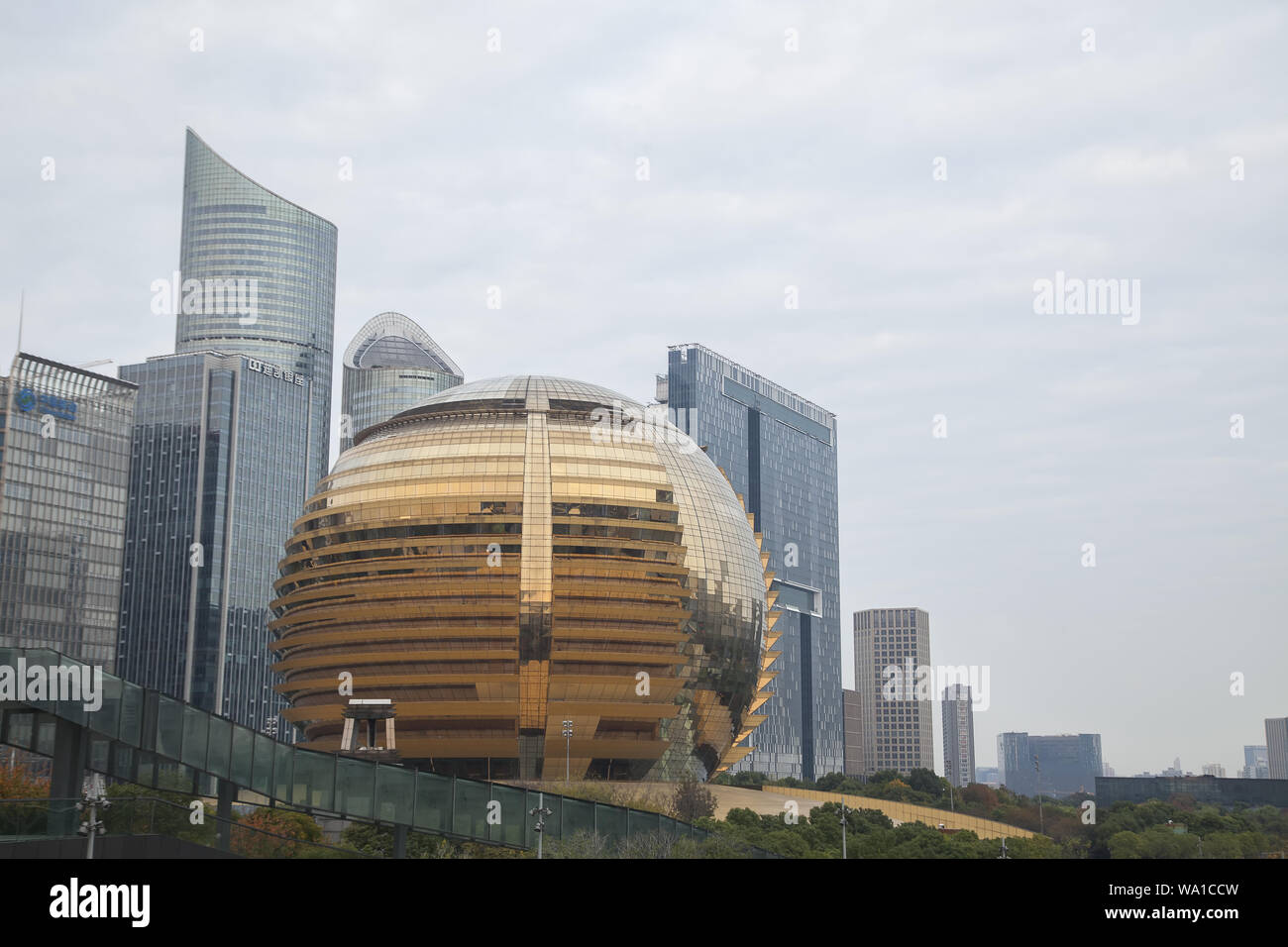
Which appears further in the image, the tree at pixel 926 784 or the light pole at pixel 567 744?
the tree at pixel 926 784

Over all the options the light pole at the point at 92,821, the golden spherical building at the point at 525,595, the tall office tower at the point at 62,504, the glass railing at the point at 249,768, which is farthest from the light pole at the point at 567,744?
the tall office tower at the point at 62,504

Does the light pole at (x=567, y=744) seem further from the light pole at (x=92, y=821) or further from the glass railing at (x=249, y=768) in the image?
the light pole at (x=92, y=821)

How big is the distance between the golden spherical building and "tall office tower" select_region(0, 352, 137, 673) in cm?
11851

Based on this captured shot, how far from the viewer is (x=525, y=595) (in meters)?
69.7

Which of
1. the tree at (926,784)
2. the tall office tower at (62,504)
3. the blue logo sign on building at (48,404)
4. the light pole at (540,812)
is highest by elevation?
the blue logo sign on building at (48,404)

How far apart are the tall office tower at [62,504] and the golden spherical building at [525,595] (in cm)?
11851

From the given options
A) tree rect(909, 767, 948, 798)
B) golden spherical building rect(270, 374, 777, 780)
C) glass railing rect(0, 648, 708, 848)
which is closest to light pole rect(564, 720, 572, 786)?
golden spherical building rect(270, 374, 777, 780)

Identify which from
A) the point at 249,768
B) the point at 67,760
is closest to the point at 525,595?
the point at 249,768

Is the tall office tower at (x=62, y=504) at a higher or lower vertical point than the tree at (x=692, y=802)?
higher

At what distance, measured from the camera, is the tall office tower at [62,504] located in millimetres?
178250

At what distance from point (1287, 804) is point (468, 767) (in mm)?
96948
